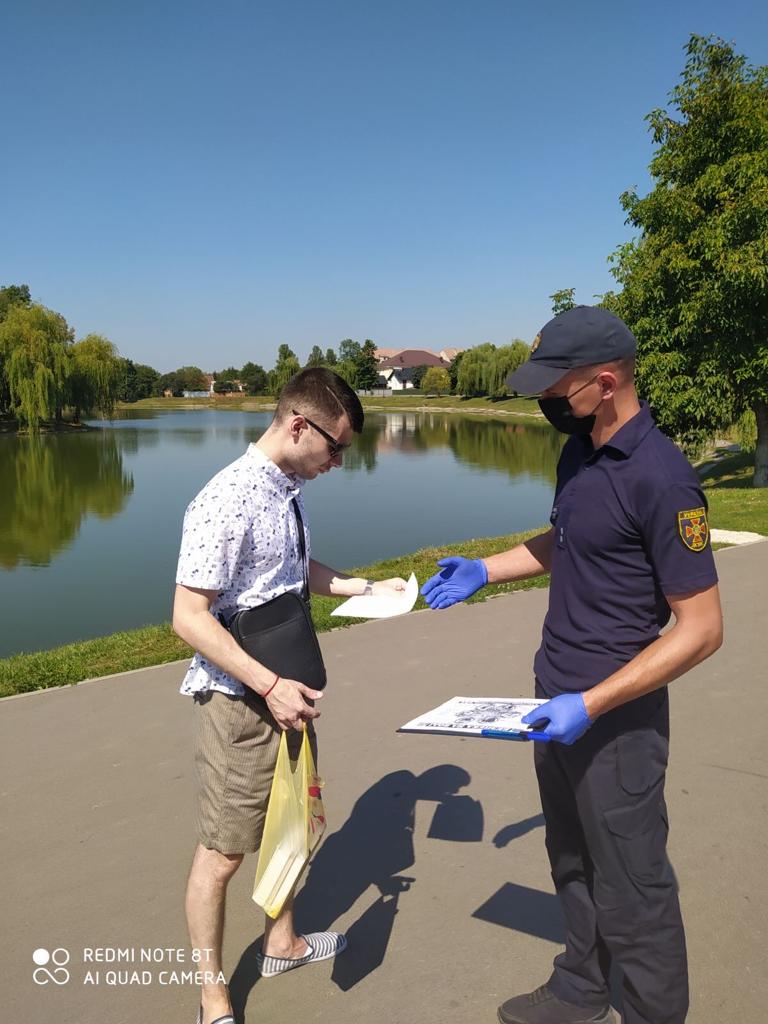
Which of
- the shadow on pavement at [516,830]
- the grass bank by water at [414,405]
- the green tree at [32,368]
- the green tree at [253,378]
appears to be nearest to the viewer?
the shadow on pavement at [516,830]

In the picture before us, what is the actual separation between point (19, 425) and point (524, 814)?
42296 millimetres

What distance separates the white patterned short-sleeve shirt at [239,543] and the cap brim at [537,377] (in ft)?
2.46

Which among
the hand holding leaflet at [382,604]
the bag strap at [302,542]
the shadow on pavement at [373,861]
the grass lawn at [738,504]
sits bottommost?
the grass lawn at [738,504]

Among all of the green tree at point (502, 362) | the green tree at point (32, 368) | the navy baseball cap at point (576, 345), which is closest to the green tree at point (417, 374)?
the green tree at point (502, 362)

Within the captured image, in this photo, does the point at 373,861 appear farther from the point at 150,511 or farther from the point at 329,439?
the point at 150,511

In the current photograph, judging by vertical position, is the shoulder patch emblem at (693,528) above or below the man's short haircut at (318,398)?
below

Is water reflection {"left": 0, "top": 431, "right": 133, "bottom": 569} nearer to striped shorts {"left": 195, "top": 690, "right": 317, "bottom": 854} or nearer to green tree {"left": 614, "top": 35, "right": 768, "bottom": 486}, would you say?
striped shorts {"left": 195, "top": 690, "right": 317, "bottom": 854}

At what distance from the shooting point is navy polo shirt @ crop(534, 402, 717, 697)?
182cm

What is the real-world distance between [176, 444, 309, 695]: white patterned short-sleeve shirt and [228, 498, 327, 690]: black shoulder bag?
1.6 inches

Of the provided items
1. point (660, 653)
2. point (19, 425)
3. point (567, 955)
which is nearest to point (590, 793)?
point (660, 653)

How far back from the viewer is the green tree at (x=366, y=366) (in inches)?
4257

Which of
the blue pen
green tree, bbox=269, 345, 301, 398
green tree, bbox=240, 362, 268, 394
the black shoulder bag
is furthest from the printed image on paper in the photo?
green tree, bbox=240, 362, 268, 394

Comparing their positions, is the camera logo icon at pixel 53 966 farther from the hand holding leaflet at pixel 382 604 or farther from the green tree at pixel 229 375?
the green tree at pixel 229 375

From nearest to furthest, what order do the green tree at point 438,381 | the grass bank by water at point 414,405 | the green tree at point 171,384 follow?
the grass bank by water at point 414,405 < the green tree at point 438,381 < the green tree at point 171,384
